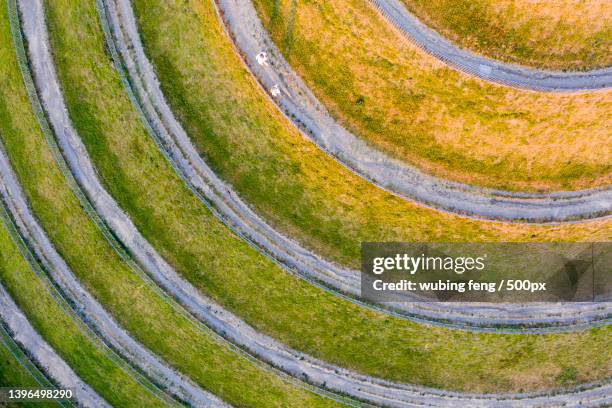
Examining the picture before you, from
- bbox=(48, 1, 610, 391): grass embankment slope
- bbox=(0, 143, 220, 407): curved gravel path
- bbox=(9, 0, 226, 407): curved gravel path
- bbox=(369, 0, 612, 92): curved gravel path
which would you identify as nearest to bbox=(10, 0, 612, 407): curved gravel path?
bbox=(48, 1, 610, 391): grass embankment slope

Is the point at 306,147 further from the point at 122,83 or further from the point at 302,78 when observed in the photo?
the point at 122,83

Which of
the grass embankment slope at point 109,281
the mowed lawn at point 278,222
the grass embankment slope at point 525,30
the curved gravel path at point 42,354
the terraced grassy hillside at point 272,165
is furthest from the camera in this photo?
the curved gravel path at point 42,354

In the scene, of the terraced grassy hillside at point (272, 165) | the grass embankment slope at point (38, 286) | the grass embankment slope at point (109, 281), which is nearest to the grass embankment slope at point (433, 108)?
the terraced grassy hillside at point (272, 165)

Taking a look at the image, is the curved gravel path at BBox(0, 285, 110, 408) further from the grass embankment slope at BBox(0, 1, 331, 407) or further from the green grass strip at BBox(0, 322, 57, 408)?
the grass embankment slope at BBox(0, 1, 331, 407)

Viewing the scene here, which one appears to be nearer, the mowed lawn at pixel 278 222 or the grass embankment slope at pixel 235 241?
the mowed lawn at pixel 278 222

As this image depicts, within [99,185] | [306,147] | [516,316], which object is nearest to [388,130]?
[306,147]

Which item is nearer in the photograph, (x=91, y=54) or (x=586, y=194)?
(x=586, y=194)

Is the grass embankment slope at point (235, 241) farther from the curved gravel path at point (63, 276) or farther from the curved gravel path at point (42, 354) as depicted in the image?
the curved gravel path at point (42, 354)
